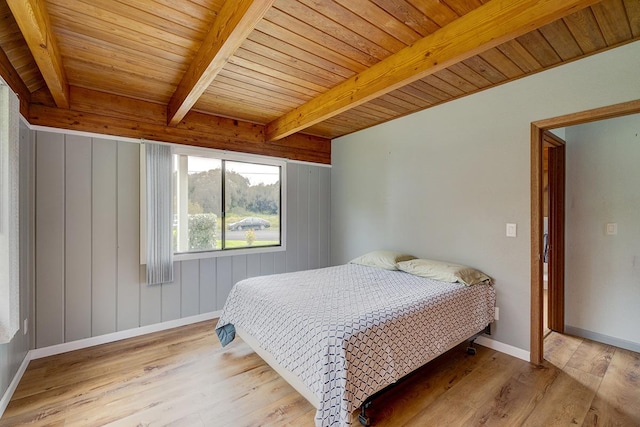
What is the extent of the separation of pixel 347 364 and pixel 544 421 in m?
1.35

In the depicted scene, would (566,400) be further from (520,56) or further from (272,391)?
(520,56)

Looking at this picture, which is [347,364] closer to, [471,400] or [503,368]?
[471,400]

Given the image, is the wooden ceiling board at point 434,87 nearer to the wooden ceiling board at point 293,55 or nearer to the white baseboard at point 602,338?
the wooden ceiling board at point 293,55

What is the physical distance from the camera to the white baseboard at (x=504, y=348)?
8.14ft

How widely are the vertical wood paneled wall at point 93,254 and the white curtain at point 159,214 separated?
0.14m

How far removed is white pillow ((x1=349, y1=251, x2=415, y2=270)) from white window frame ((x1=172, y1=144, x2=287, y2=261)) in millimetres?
1269

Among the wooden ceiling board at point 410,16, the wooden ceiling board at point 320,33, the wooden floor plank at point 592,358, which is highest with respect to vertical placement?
the wooden ceiling board at point 410,16

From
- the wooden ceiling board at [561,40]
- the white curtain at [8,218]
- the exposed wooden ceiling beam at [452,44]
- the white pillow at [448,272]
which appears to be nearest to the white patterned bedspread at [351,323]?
the white pillow at [448,272]

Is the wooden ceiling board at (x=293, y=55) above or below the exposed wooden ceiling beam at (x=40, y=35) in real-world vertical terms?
above

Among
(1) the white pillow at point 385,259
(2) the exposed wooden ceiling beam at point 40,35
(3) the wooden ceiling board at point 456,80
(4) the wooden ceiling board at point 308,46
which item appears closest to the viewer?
(2) the exposed wooden ceiling beam at point 40,35

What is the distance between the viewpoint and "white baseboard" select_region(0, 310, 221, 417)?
2.01 meters

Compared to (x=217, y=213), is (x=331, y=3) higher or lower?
higher

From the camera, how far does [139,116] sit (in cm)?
296

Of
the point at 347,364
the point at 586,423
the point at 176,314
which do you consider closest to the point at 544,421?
the point at 586,423
